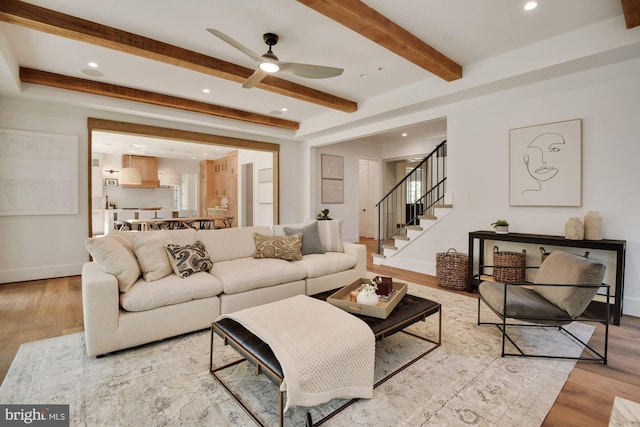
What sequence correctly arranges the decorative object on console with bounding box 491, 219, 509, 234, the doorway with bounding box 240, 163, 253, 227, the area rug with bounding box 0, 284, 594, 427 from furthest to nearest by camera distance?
the doorway with bounding box 240, 163, 253, 227 < the decorative object on console with bounding box 491, 219, 509, 234 < the area rug with bounding box 0, 284, 594, 427

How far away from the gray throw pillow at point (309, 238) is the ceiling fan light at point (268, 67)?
1.87 metres

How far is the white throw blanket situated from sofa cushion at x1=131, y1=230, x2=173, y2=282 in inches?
44.5

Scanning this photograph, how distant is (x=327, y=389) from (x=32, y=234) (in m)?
5.03

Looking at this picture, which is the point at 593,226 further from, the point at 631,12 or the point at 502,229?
the point at 631,12

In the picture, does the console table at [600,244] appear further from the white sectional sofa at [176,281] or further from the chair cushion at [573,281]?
the white sectional sofa at [176,281]

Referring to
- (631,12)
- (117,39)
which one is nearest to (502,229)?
(631,12)

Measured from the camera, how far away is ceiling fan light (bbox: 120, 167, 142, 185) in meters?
9.19

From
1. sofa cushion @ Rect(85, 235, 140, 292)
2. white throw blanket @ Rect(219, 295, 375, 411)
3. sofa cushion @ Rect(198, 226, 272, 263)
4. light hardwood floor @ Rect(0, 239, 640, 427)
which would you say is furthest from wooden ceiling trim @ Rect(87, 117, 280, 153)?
white throw blanket @ Rect(219, 295, 375, 411)

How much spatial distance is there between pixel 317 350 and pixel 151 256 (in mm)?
1891

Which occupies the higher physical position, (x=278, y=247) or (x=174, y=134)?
(x=174, y=134)

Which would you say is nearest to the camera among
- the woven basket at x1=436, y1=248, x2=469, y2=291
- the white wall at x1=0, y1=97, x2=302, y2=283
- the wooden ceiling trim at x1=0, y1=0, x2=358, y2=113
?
the wooden ceiling trim at x1=0, y1=0, x2=358, y2=113

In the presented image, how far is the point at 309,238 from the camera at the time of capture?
393 cm

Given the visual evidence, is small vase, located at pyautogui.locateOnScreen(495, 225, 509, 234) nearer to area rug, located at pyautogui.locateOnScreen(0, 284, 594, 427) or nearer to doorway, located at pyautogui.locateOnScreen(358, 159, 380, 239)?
area rug, located at pyautogui.locateOnScreen(0, 284, 594, 427)

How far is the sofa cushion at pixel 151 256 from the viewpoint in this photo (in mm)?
2652
